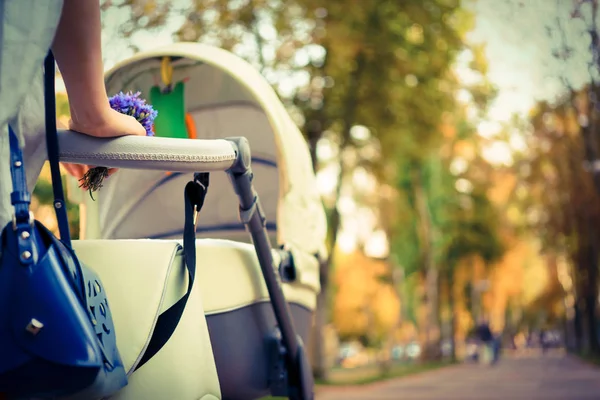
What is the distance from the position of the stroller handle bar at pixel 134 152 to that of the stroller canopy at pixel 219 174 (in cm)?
119

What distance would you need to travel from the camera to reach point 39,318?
150cm

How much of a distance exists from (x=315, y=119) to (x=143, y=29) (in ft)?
25.0

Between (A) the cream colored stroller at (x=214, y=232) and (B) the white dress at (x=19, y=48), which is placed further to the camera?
(A) the cream colored stroller at (x=214, y=232)

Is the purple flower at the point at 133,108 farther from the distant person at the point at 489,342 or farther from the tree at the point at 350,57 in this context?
the distant person at the point at 489,342

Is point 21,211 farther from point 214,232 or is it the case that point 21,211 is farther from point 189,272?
point 214,232

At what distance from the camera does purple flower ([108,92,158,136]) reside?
2.29 metres

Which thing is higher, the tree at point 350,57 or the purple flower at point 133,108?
the tree at point 350,57

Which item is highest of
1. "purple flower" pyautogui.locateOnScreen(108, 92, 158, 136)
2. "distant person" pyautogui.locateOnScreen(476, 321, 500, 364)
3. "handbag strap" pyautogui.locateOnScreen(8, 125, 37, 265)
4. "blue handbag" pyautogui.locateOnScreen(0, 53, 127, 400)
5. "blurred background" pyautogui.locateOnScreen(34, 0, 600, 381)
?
"blurred background" pyautogui.locateOnScreen(34, 0, 600, 381)

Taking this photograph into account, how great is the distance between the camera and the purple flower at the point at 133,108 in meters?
2.29

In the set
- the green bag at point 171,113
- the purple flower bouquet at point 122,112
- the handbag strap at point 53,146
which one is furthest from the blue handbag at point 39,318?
the green bag at point 171,113

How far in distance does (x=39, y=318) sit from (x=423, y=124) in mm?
14818

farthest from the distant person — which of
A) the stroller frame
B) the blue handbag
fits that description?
the blue handbag

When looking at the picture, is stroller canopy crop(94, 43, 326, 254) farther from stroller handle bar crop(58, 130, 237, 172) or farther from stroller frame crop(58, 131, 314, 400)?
stroller handle bar crop(58, 130, 237, 172)

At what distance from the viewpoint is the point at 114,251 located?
203 cm
